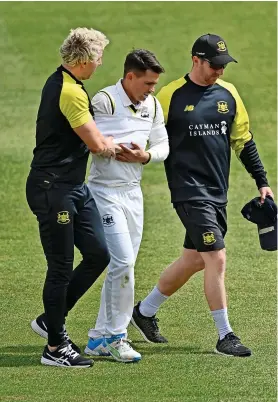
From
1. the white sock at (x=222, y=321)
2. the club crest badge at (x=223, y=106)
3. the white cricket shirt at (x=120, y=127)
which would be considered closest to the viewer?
the white cricket shirt at (x=120, y=127)

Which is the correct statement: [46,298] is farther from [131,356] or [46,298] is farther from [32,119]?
[32,119]

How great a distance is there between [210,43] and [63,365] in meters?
2.75

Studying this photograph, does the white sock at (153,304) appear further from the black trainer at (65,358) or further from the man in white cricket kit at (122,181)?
the black trainer at (65,358)

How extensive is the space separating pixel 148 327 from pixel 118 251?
1062mm

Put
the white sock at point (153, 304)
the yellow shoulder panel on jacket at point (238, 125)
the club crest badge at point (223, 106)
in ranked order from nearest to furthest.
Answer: the club crest badge at point (223, 106)
the yellow shoulder panel on jacket at point (238, 125)
the white sock at point (153, 304)

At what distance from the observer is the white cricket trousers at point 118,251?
8562 mm

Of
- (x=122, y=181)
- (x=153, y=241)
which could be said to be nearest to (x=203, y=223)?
(x=122, y=181)

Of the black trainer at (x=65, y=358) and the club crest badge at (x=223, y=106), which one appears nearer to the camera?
the black trainer at (x=65, y=358)

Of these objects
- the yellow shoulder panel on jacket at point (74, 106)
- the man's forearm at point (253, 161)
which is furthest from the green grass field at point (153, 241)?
A: the yellow shoulder panel on jacket at point (74, 106)

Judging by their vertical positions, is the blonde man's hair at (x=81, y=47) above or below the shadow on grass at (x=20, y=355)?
above

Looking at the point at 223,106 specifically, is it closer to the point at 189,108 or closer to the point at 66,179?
the point at 189,108

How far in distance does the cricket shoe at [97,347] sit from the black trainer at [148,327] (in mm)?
638

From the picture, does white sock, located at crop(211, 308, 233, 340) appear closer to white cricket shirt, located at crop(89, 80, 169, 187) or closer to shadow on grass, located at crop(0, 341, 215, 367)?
shadow on grass, located at crop(0, 341, 215, 367)

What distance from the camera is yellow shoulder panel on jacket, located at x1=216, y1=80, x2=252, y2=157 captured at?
29.9 feet
